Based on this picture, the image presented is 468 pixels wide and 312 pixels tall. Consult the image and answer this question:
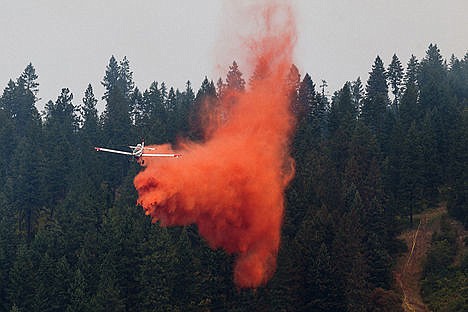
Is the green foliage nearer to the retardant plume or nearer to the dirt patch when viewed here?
the dirt patch

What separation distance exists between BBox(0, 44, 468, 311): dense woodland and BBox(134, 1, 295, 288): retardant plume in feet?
8.86

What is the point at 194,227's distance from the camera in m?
75.8

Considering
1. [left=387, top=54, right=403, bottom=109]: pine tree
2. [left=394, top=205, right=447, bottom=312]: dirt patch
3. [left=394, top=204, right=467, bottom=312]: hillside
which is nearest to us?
[left=394, top=205, right=447, bottom=312]: dirt patch

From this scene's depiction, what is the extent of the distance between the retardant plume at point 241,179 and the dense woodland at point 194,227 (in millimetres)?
2701

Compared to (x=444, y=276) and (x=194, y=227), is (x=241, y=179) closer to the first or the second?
(x=194, y=227)

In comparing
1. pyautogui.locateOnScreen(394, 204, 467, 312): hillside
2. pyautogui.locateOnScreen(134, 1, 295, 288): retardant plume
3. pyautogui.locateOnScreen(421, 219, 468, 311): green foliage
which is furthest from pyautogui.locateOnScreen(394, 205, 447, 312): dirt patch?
pyautogui.locateOnScreen(134, 1, 295, 288): retardant plume

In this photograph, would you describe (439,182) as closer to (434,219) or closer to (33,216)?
(434,219)

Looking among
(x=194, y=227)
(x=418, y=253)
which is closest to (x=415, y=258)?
(x=418, y=253)

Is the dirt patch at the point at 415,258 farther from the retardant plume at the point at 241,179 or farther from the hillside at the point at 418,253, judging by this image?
the retardant plume at the point at 241,179

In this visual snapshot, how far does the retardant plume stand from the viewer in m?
54.1

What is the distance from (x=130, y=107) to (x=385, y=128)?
57.1 m

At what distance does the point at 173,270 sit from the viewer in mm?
67625

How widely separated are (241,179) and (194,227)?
19.9 metres

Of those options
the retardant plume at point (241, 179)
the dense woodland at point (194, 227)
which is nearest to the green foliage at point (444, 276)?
the dense woodland at point (194, 227)
